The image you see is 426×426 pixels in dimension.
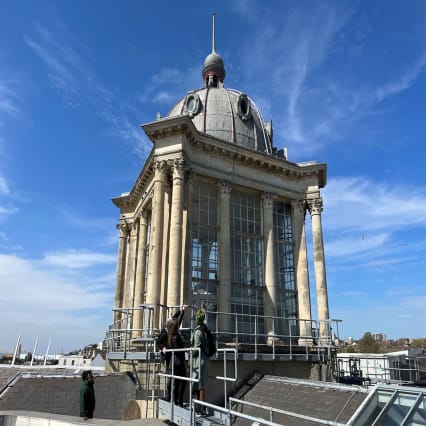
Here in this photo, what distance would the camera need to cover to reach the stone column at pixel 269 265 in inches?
717

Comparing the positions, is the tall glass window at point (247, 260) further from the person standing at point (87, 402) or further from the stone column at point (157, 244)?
the person standing at point (87, 402)

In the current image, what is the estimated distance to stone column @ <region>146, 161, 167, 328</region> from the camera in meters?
15.4

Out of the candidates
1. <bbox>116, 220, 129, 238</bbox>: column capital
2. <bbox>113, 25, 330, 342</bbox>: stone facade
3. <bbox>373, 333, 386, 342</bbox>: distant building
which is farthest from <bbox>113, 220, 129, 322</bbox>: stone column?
<bbox>373, 333, 386, 342</bbox>: distant building

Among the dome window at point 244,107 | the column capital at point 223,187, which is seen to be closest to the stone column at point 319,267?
the column capital at point 223,187

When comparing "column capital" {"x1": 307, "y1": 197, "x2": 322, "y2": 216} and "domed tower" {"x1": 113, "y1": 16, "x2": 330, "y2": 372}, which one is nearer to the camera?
"domed tower" {"x1": 113, "y1": 16, "x2": 330, "y2": 372}

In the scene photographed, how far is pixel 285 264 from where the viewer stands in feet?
67.1

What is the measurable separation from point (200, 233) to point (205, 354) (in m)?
10.9

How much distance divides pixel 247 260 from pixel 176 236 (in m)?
5.06

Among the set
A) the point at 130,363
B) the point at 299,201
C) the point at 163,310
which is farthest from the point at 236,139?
the point at 130,363

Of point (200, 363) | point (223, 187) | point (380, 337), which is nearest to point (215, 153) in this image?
point (223, 187)

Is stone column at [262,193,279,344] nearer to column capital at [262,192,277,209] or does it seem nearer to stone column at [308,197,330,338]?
column capital at [262,192,277,209]

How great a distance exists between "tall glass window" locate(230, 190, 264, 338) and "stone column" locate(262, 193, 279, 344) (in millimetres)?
436

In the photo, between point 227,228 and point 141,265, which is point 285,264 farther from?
point 141,265

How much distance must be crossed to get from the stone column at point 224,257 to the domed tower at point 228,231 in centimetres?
5
